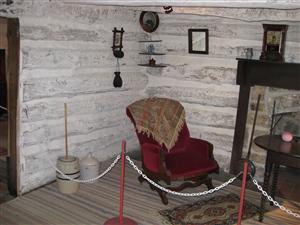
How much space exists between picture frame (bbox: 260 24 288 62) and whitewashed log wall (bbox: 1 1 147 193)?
223 cm

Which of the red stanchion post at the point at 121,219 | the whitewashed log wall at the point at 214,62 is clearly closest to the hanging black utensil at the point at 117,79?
the whitewashed log wall at the point at 214,62

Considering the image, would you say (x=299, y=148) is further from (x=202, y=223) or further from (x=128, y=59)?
(x=128, y=59)

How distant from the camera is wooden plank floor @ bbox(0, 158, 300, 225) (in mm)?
4121

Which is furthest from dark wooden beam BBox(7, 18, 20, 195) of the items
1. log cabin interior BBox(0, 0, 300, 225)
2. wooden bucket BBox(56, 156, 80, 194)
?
wooden bucket BBox(56, 156, 80, 194)

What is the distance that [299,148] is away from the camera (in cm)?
409

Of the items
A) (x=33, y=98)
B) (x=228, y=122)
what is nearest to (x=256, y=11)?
(x=228, y=122)

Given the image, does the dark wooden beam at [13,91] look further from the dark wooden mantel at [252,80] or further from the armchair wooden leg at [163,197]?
the dark wooden mantel at [252,80]

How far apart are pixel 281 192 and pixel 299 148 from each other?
4.13 feet

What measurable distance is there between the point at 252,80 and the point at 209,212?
2108 mm

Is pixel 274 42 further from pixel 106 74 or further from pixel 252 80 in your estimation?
pixel 106 74

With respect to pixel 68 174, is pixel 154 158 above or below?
above

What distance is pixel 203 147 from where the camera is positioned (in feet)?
16.5

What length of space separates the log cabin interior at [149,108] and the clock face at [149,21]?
0.06 feet

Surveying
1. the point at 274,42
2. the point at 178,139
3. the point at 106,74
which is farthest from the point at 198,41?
the point at 178,139
